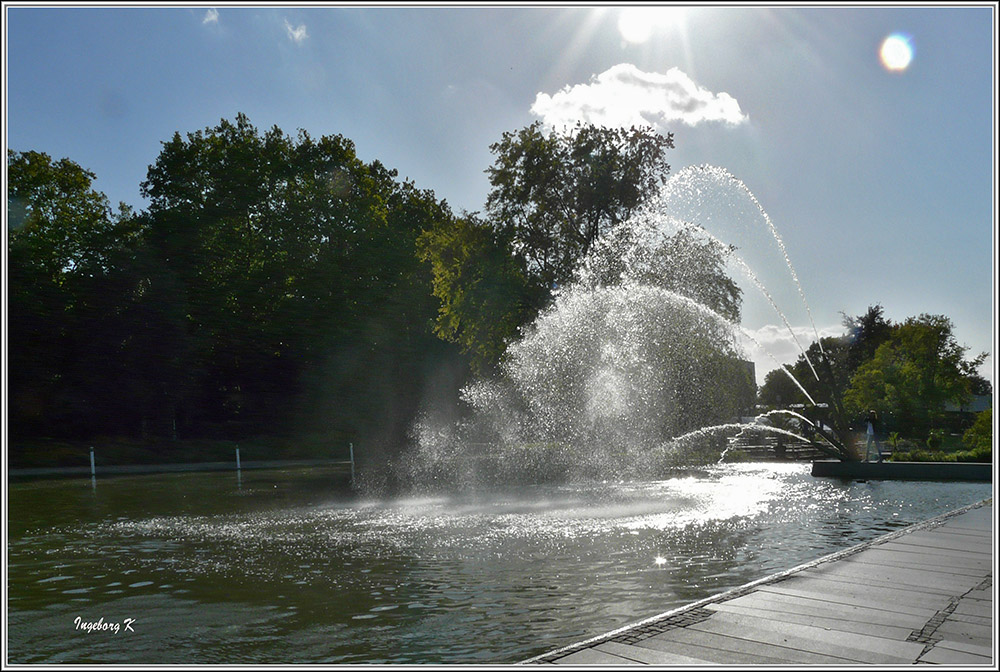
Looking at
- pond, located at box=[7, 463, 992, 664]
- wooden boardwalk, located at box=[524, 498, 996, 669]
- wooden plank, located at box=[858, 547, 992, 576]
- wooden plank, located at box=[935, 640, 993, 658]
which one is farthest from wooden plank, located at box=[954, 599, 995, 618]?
pond, located at box=[7, 463, 992, 664]

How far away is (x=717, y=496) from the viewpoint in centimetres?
1773

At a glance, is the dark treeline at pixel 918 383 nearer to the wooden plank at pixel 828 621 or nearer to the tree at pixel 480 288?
the tree at pixel 480 288

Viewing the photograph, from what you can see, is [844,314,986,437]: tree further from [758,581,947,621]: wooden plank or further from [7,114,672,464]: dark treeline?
[758,581,947,621]: wooden plank

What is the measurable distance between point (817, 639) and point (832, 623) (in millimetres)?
547

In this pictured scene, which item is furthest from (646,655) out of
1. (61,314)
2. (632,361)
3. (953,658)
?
(61,314)

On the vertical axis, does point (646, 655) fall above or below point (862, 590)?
above

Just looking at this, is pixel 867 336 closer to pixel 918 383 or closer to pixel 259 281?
pixel 918 383

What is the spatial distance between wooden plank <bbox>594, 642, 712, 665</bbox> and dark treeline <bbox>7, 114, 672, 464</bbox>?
37607mm

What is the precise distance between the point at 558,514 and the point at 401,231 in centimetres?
3830

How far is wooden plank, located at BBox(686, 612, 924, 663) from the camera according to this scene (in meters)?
5.39

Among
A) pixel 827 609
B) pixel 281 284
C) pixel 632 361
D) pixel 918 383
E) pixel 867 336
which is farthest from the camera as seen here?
pixel 867 336

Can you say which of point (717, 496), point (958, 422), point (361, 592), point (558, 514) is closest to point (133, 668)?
point (361, 592)

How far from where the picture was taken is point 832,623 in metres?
6.16

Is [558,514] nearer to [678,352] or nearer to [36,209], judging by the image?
[678,352]
